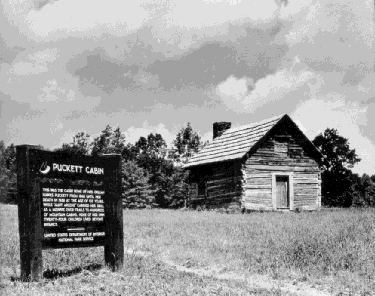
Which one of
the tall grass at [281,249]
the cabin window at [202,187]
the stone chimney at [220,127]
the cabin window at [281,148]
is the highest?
the stone chimney at [220,127]

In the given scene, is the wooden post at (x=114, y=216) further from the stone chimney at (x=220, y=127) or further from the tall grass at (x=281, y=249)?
the stone chimney at (x=220, y=127)

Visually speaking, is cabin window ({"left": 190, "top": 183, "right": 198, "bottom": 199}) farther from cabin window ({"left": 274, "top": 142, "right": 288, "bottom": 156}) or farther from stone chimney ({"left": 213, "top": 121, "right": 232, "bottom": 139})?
cabin window ({"left": 274, "top": 142, "right": 288, "bottom": 156})

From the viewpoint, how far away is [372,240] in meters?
10.8

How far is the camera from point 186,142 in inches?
2783

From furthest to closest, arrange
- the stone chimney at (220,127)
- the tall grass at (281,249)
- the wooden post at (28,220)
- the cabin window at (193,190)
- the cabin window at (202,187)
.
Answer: the stone chimney at (220,127)
the cabin window at (193,190)
the cabin window at (202,187)
the tall grass at (281,249)
the wooden post at (28,220)

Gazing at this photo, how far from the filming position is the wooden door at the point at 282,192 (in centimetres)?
2625

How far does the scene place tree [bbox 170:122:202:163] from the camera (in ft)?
231

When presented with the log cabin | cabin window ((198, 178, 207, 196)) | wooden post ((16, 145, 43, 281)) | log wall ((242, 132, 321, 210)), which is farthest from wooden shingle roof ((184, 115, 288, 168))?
wooden post ((16, 145, 43, 281))

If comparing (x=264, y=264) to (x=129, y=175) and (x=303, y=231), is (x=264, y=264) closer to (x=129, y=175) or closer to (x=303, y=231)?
(x=303, y=231)

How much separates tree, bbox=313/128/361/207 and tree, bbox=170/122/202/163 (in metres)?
20.3

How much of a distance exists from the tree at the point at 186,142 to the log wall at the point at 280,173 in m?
43.2

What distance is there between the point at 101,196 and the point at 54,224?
1.08 metres

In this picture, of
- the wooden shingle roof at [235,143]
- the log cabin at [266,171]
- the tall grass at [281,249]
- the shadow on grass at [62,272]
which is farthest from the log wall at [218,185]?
the shadow on grass at [62,272]

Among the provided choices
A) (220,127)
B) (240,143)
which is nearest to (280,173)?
(240,143)
